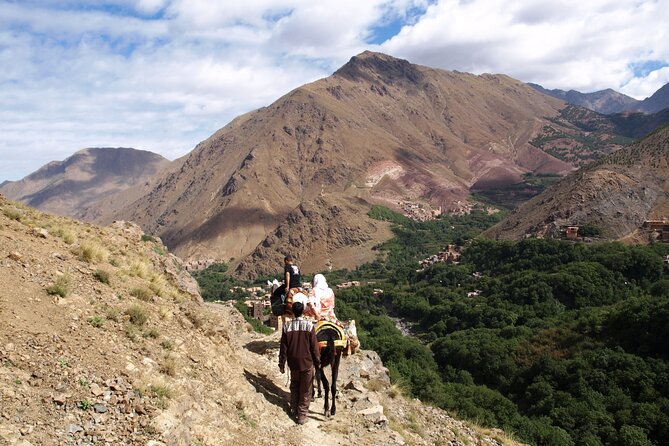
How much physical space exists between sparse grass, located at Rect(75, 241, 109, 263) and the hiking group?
3722mm

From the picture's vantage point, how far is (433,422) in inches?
479

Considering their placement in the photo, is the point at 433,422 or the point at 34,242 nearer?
the point at 34,242

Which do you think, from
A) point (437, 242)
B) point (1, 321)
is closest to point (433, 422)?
point (1, 321)

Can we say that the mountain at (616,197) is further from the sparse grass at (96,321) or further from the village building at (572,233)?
the sparse grass at (96,321)

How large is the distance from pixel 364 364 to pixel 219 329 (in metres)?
5.67

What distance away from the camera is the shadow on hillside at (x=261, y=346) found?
41.5 ft

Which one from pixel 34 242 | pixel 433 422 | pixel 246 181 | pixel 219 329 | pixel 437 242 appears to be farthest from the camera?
pixel 246 181

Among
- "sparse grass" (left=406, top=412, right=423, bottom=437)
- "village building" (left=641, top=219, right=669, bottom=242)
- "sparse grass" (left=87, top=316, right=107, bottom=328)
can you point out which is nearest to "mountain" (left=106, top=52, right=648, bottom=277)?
"village building" (left=641, top=219, right=669, bottom=242)

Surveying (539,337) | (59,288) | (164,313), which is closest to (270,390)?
(164,313)

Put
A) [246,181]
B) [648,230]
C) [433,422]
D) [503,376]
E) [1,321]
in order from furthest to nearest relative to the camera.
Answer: [246,181] → [648,230] → [503,376] → [433,422] → [1,321]

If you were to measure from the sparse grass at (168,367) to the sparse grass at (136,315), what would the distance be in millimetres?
833

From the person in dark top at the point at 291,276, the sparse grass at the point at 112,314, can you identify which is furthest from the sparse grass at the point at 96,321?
the person in dark top at the point at 291,276

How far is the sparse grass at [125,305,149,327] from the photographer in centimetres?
809

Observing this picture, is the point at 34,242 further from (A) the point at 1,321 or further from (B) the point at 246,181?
(B) the point at 246,181
